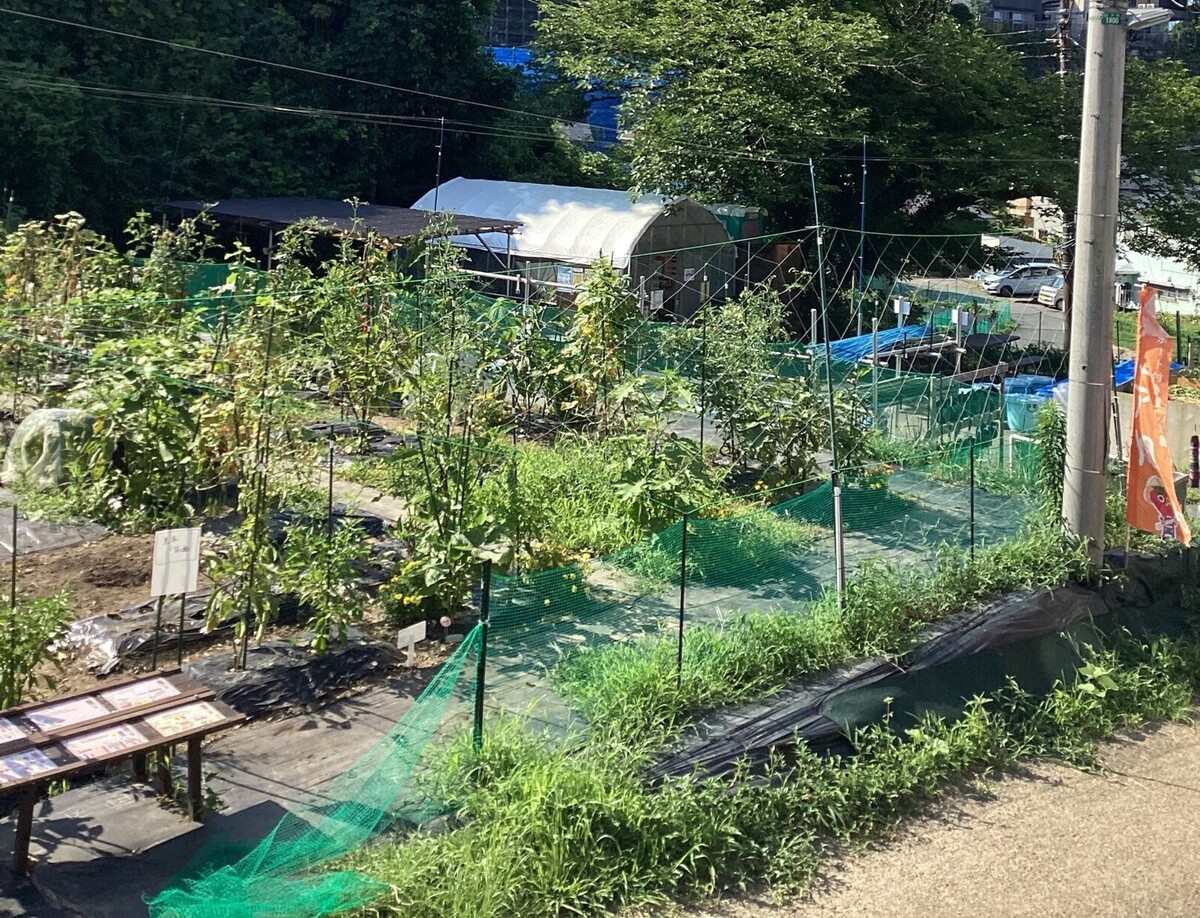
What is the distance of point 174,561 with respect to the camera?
23.6ft

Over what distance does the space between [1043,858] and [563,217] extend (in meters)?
18.6

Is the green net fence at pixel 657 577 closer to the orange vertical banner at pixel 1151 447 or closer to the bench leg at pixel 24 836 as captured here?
the bench leg at pixel 24 836

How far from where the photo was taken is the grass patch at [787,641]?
293 inches

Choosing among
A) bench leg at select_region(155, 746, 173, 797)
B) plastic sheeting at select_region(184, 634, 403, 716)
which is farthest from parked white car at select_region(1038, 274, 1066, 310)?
bench leg at select_region(155, 746, 173, 797)

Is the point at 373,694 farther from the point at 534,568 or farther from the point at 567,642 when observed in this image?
the point at 534,568

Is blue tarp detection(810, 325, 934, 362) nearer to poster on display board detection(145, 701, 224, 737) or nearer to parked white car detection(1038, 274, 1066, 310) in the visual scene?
poster on display board detection(145, 701, 224, 737)

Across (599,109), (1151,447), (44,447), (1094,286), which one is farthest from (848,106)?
(599,109)

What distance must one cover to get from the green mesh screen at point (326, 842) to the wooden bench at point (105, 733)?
0.60 metres

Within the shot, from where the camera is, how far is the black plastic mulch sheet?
7312 mm

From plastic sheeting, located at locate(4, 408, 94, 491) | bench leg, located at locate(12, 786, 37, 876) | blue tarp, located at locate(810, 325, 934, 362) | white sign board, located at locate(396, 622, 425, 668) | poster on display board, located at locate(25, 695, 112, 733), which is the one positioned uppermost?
blue tarp, located at locate(810, 325, 934, 362)

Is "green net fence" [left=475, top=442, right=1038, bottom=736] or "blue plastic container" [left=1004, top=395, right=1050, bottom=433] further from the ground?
"blue plastic container" [left=1004, top=395, right=1050, bottom=433]

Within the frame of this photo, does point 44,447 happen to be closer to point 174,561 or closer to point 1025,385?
point 174,561

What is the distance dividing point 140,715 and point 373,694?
6.22 ft

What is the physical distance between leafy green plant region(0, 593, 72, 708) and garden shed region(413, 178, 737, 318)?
1540 cm
